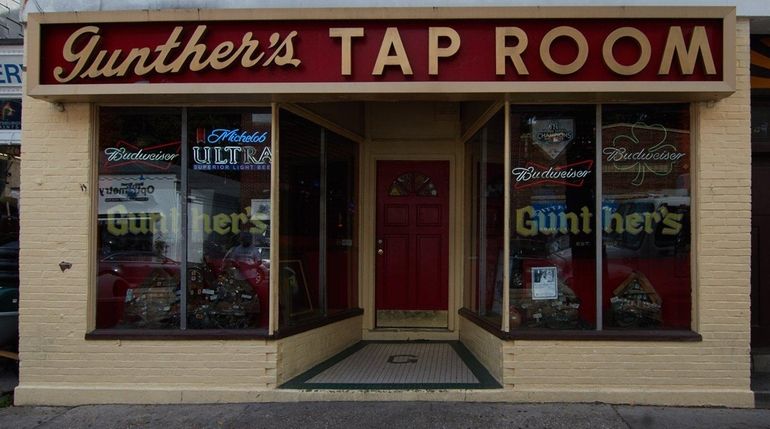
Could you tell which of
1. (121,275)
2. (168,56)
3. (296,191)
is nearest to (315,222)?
(296,191)

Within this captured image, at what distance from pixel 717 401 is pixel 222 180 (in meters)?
4.77

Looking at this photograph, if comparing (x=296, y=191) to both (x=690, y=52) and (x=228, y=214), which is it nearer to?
(x=228, y=214)

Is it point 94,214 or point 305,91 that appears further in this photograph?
point 94,214

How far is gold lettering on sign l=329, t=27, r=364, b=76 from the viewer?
16.6ft

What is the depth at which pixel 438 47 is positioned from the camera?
5.07m

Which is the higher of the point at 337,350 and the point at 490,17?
the point at 490,17

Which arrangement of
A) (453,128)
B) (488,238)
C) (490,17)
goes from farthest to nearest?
(453,128), (488,238), (490,17)

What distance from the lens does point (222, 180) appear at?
5613 mm

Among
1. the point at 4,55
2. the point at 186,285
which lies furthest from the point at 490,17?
the point at 4,55

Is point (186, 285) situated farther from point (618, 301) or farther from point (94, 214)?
point (618, 301)

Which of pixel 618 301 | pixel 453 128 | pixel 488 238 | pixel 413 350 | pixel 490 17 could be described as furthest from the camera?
pixel 453 128

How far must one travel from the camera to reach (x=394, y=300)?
7406mm

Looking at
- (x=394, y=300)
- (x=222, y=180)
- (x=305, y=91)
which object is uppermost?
(x=305, y=91)

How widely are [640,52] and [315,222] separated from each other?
354 cm
